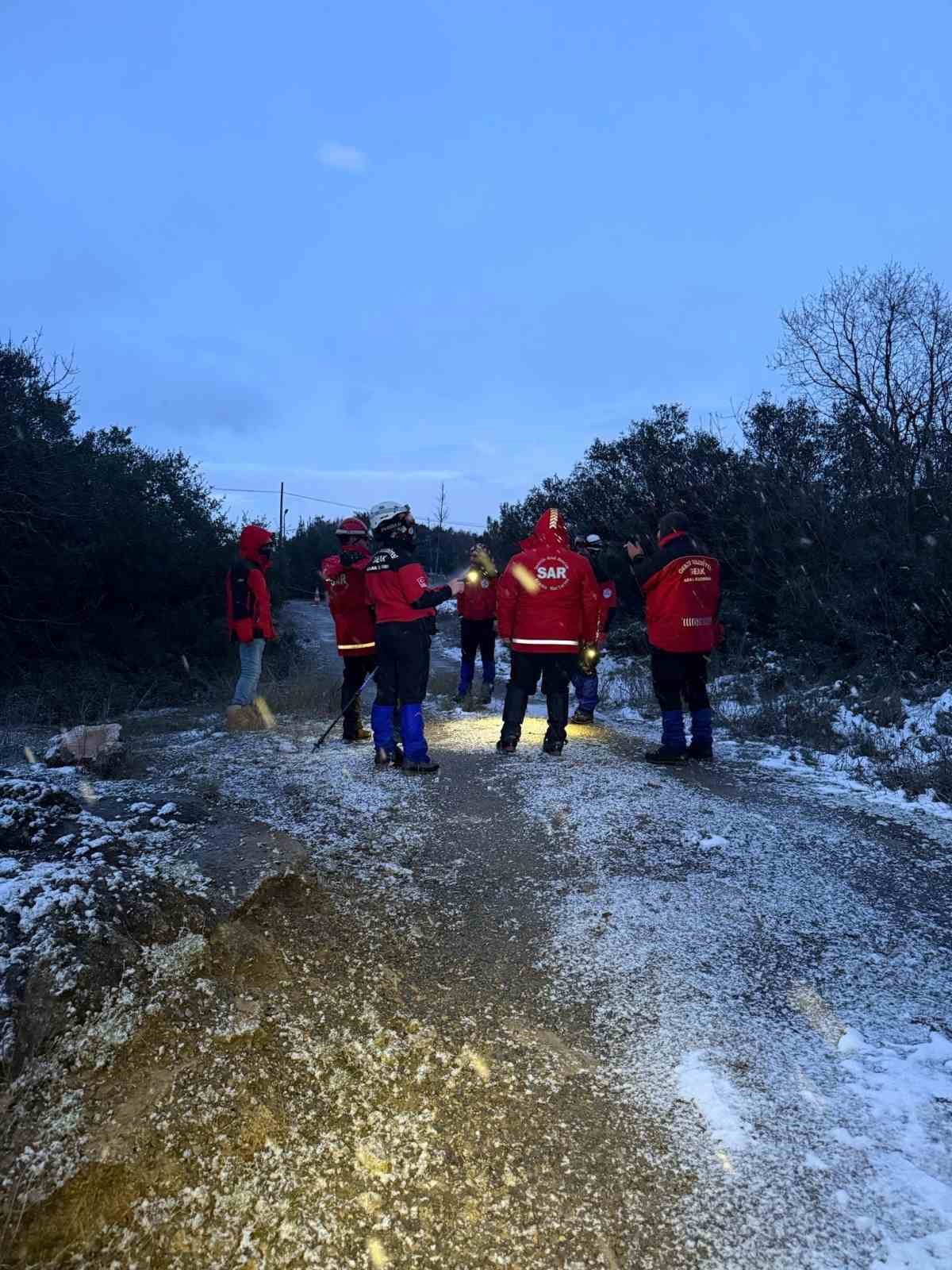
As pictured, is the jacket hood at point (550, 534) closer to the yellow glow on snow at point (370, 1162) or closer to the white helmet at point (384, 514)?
the white helmet at point (384, 514)

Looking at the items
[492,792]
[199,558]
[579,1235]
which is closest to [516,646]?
[492,792]

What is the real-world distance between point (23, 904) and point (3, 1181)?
94 cm

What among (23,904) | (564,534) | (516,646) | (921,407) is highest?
(921,407)

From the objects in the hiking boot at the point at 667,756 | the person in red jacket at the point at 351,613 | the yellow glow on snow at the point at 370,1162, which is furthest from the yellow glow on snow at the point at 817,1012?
the person in red jacket at the point at 351,613

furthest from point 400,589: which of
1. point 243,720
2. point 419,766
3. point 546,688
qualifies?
point 243,720

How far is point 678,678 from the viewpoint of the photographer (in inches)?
259

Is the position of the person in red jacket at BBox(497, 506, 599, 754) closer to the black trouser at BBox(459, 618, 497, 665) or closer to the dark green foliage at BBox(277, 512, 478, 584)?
the black trouser at BBox(459, 618, 497, 665)

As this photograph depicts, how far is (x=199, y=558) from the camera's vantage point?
15500 millimetres

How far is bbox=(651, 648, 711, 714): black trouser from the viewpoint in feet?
21.5

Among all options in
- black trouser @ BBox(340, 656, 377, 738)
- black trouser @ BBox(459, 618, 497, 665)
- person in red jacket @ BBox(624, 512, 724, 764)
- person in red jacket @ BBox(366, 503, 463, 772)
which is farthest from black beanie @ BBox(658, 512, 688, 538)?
black trouser @ BBox(459, 618, 497, 665)

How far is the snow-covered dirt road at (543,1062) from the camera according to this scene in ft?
5.97

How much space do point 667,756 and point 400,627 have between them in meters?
2.47

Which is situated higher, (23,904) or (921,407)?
(921,407)

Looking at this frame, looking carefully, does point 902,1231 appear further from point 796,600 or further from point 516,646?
point 796,600
